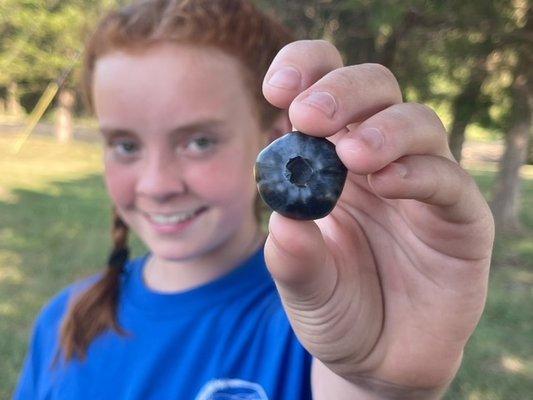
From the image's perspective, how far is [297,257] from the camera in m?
0.69

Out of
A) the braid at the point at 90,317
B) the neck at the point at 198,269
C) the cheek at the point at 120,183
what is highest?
the cheek at the point at 120,183

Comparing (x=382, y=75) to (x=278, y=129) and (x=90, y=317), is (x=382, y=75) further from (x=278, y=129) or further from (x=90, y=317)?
(x=90, y=317)

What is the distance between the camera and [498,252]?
5.37m

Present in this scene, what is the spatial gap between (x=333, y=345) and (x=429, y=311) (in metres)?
0.13

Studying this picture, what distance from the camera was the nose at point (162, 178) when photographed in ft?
4.32

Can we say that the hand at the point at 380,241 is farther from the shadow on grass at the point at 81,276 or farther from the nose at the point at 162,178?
the shadow on grass at the point at 81,276

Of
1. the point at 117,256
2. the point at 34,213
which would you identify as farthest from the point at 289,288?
the point at 34,213

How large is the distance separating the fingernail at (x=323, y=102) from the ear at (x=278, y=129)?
2.75ft

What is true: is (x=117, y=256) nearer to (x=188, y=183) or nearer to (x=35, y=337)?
(x=35, y=337)

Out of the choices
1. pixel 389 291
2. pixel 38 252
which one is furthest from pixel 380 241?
pixel 38 252

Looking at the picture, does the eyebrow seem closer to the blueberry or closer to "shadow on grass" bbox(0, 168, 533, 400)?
the blueberry

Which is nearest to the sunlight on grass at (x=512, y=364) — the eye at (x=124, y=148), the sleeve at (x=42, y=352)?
the sleeve at (x=42, y=352)

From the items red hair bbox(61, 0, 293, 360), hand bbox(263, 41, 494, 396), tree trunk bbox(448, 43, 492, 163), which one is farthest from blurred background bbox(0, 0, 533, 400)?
hand bbox(263, 41, 494, 396)

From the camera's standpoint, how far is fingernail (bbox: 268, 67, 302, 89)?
26.3 inches
